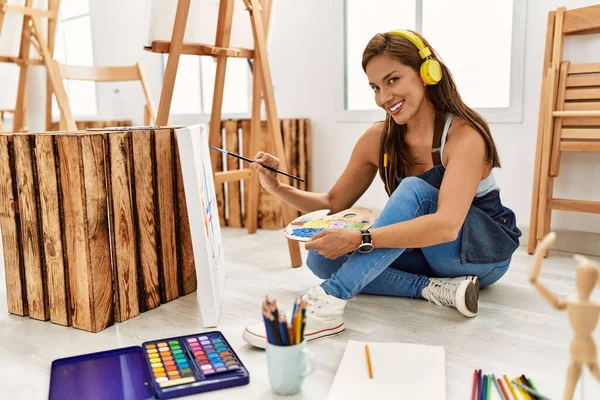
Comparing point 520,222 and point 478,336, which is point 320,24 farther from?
point 478,336

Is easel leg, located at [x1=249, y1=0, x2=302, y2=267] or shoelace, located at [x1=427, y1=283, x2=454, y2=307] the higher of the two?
easel leg, located at [x1=249, y1=0, x2=302, y2=267]

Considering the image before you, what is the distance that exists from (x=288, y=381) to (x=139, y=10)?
11.5ft

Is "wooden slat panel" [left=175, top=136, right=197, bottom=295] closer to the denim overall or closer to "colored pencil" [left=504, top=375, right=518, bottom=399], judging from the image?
the denim overall

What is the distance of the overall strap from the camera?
1497 mm

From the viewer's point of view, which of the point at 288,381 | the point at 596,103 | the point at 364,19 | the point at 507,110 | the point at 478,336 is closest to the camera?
the point at 288,381

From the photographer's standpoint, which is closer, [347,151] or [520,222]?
[520,222]

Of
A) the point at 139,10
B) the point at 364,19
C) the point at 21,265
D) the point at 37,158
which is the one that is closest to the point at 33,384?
the point at 21,265

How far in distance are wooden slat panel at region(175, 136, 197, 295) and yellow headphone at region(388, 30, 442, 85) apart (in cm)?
76

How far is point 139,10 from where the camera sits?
3.89 m

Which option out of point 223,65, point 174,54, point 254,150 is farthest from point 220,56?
point 254,150

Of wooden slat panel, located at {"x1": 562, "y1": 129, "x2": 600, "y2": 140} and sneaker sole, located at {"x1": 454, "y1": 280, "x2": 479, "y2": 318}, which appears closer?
sneaker sole, located at {"x1": 454, "y1": 280, "x2": 479, "y2": 318}

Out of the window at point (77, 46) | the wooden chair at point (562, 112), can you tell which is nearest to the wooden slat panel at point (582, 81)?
the wooden chair at point (562, 112)

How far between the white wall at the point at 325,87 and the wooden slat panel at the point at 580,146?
0.40ft

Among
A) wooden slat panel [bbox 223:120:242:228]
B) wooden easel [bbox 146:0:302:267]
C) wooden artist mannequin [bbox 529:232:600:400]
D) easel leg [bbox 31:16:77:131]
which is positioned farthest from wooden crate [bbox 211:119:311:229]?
wooden artist mannequin [bbox 529:232:600:400]
